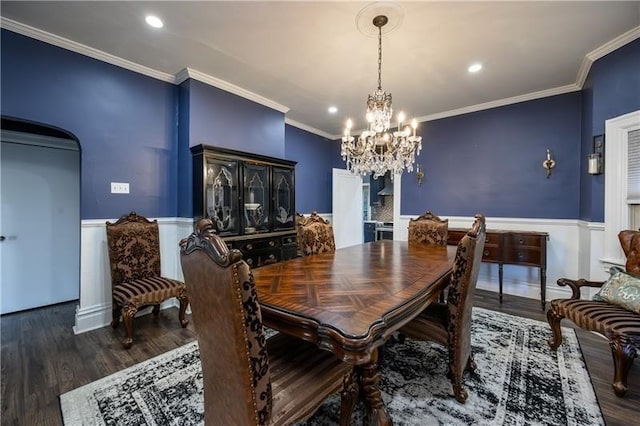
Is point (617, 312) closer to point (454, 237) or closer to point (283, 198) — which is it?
point (454, 237)

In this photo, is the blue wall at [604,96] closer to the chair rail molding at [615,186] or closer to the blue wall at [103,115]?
the chair rail molding at [615,186]

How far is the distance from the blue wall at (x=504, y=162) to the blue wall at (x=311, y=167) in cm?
171

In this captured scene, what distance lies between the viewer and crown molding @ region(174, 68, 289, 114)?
3.17 meters

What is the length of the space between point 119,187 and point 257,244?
1.61 metres

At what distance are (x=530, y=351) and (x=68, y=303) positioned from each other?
522cm

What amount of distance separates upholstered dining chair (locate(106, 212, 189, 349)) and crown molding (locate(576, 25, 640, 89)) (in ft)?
15.6

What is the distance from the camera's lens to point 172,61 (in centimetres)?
295

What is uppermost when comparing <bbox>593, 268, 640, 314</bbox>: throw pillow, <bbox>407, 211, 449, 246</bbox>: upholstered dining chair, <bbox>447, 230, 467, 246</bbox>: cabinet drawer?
<bbox>407, 211, 449, 246</bbox>: upholstered dining chair

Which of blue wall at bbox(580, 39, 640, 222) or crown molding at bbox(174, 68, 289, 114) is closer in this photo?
blue wall at bbox(580, 39, 640, 222)

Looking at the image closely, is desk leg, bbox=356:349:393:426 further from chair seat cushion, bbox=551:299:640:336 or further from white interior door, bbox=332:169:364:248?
white interior door, bbox=332:169:364:248

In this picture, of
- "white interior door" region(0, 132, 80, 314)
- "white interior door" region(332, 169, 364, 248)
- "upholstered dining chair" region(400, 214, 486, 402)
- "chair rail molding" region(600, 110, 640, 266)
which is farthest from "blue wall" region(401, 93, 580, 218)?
"white interior door" region(0, 132, 80, 314)

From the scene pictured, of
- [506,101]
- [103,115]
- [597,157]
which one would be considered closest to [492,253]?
[597,157]

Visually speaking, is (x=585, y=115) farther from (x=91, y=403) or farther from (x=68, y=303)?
(x=68, y=303)

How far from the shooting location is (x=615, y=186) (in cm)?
266
